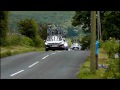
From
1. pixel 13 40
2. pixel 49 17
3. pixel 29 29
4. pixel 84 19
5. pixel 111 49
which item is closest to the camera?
pixel 49 17

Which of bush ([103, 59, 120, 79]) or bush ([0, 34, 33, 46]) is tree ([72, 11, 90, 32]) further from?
bush ([103, 59, 120, 79])

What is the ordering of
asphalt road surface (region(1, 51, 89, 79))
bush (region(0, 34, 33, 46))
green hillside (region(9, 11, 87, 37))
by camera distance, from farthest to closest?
asphalt road surface (region(1, 51, 89, 79)) → bush (region(0, 34, 33, 46)) → green hillside (region(9, 11, 87, 37))

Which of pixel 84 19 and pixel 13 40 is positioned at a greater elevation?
pixel 84 19

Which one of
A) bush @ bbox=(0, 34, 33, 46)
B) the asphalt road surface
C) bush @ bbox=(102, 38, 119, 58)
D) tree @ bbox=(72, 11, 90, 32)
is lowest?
the asphalt road surface

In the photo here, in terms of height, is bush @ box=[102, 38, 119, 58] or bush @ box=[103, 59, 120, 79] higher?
bush @ box=[102, 38, 119, 58]

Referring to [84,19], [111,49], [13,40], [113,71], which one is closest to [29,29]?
[111,49]

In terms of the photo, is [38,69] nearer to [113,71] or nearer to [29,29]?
[29,29]

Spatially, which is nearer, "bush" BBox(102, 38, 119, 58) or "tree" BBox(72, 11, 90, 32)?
"bush" BBox(102, 38, 119, 58)

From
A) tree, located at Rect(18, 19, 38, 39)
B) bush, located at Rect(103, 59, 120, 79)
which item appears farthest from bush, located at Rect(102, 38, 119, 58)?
bush, located at Rect(103, 59, 120, 79)

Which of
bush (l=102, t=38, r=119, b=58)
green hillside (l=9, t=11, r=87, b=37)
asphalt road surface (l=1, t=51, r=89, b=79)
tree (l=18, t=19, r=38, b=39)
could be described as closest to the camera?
green hillside (l=9, t=11, r=87, b=37)

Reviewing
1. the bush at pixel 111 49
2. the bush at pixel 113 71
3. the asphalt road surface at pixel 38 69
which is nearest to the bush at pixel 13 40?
the asphalt road surface at pixel 38 69

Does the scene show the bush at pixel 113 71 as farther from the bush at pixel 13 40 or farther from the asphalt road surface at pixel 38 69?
the bush at pixel 13 40
